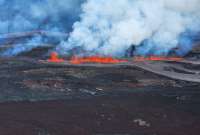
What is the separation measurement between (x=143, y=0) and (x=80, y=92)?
1723cm

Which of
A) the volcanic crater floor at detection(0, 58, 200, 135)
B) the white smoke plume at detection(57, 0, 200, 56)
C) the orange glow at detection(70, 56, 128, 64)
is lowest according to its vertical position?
the volcanic crater floor at detection(0, 58, 200, 135)

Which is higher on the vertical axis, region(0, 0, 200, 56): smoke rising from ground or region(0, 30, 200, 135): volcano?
region(0, 0, 200, 56): smoke rising from ground

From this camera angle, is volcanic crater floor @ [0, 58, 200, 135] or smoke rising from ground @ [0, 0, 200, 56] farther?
smoke rising from ground @ [0, 0, 200, 56]

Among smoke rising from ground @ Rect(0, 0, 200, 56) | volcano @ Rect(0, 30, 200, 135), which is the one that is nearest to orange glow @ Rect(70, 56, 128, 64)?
volcano @ Rect(0, 30, 200, 135)

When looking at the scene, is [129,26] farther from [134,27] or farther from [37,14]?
[37,14]

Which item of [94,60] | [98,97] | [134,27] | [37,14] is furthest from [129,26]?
[37,14]

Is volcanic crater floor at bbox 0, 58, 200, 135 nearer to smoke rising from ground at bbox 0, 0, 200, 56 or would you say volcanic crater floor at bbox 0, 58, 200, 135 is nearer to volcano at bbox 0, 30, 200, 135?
volcano at bbox 0, 30, 200, 135

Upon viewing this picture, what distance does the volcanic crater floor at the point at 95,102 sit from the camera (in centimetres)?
1592

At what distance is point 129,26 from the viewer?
35.6 m

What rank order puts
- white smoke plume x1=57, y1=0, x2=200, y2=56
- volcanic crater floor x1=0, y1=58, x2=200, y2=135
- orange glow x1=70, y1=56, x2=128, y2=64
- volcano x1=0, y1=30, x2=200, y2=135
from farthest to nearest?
white smoke plume x1=57, y1=0, x2=200, y2=56
orange glow x1=70, y1=56, x2=128, y2=64
volcano x1=0, y1=30, x2=200, y2=135
volcanic crater floor x1=0, y1=58, x2=200, y2=135

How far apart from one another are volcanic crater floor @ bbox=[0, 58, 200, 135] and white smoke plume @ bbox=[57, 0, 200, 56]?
23.8 ft

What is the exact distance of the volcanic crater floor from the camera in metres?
15.9

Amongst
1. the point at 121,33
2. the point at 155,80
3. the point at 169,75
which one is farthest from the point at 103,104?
the point at 121,33

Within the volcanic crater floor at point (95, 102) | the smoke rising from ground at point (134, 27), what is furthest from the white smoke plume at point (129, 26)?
the volcanic crater floor at point (95, 102)
